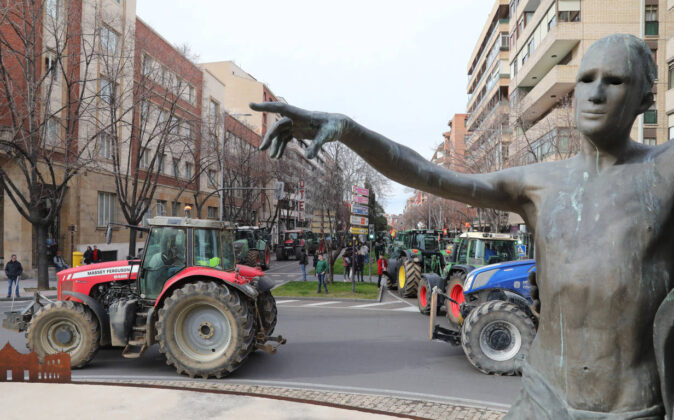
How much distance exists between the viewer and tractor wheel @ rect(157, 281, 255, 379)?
7074 mm

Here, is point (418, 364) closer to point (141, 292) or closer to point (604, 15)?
point (141, 292)

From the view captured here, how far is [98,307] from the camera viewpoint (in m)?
7.68

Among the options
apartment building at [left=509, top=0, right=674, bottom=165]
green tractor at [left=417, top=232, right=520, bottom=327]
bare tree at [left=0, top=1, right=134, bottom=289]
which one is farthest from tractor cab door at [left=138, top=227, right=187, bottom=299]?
apartment building at [left=509, top=0, right=674, bottom=165]

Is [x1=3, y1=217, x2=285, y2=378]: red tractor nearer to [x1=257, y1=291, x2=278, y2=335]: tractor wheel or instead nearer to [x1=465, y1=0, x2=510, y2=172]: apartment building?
[x1=257, y1=291, x2=278, y2=335]: tractor wheel

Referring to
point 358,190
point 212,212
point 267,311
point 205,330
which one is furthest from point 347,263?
point 212,212

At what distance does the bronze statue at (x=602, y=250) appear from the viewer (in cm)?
140

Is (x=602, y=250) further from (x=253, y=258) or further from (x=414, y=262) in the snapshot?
(x=253, y=258)

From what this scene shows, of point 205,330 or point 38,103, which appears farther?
point 38,103

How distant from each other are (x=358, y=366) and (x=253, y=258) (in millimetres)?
16715

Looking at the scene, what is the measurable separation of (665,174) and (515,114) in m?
24.8

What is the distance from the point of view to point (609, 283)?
1.42 m

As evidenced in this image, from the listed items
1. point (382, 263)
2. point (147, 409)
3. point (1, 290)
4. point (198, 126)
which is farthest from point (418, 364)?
point (198, 126)

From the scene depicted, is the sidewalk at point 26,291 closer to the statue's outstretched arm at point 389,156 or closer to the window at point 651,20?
the statue's outstretched arm at point 389,156

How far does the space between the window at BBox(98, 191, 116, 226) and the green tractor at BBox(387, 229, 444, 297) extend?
16.8 m
